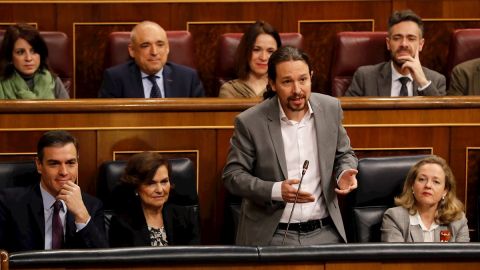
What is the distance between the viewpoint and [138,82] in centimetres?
242

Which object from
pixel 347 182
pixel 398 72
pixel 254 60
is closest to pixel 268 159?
pixel 347 182

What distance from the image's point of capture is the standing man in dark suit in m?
1.82

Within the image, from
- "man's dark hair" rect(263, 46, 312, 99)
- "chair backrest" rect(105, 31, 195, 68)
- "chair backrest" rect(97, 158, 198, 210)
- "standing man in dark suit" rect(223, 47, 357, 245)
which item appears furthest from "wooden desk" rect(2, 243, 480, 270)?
"chair backrest" rect(105, 31, 195, 68)

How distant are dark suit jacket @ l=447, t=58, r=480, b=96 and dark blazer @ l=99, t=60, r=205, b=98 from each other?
0.62m

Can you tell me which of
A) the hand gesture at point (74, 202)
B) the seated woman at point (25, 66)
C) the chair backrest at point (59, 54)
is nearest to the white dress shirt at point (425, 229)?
the hand gesture at point (74, 202)

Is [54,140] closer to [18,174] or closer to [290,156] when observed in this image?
[18,174]

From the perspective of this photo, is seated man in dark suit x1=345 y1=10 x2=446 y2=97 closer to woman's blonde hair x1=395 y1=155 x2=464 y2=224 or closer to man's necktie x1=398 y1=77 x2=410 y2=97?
man's necktie x1=398 y1=77 x2=410 y2=97

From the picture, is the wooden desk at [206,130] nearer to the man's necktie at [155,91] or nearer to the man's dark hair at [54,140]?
the man's dark hair at [54,140]

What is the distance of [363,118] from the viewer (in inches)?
84.4

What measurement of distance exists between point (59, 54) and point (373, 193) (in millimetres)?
967

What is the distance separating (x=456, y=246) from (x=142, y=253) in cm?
43

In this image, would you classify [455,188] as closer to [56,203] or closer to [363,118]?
[363,118]

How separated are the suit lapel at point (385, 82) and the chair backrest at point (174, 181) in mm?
581

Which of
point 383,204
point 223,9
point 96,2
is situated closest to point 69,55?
point 96,2
